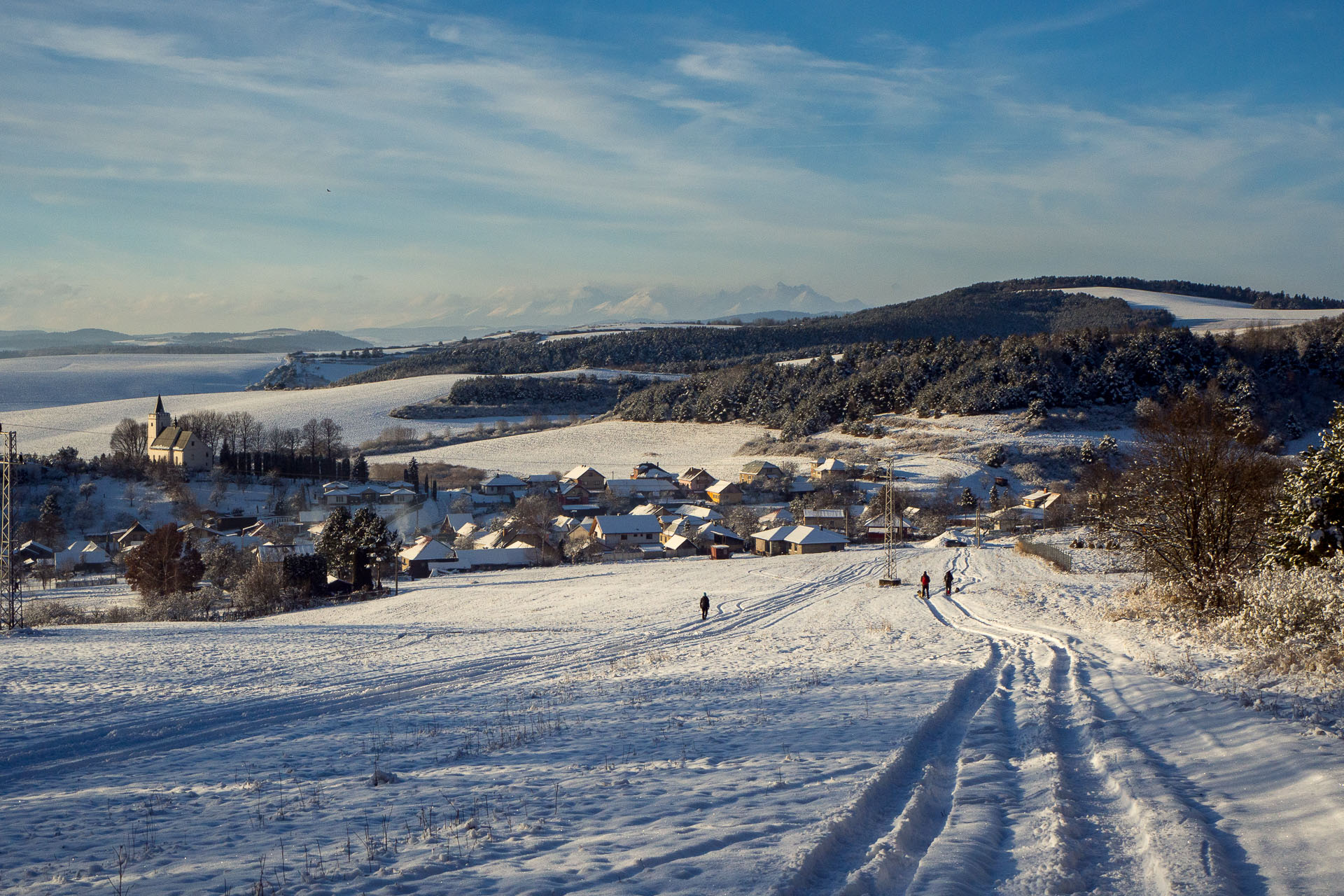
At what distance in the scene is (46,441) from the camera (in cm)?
10844

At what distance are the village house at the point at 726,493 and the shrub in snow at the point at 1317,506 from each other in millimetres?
60772

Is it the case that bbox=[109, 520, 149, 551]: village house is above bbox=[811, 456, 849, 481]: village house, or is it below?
below

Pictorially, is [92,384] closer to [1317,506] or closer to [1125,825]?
[1317,506]

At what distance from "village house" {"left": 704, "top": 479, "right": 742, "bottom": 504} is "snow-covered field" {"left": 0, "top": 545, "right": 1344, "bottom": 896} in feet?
190

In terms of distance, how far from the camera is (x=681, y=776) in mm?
8891

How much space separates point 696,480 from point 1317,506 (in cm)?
6880

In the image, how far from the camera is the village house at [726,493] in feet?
260

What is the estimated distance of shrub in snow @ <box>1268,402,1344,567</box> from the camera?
17641 mm

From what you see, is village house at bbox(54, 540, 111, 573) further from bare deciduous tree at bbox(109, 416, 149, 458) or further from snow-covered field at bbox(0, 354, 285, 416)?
snow-covered field at bbox(0, 354, 285, 416)

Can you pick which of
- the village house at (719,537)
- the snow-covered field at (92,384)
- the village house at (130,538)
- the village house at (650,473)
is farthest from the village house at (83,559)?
the snow-covered field at (92,384)

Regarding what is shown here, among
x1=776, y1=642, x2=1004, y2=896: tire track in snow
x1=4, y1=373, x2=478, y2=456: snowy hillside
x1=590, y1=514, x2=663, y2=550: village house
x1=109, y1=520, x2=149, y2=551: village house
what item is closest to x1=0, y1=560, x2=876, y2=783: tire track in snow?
x1=776, y1=642, x2=1004, y2=896: tire track in snow

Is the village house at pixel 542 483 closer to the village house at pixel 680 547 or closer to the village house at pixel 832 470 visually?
the village house at pixel 680 547

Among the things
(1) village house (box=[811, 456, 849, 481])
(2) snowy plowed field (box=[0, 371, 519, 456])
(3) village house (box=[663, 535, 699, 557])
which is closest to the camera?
(3) village house (box=[663, 535, 699, 557])

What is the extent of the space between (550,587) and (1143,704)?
34603 millimetres
